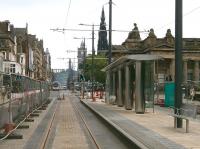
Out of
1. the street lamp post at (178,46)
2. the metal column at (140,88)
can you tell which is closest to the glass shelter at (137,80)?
the metal column at (140,88)

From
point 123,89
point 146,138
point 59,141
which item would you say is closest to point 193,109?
point 146,138

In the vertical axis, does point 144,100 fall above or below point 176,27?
below

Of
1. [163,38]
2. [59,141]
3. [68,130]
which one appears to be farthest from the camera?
[163,38]

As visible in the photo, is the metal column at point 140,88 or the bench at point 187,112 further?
the metal column at point 140,88

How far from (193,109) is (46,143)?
4912 millimetres

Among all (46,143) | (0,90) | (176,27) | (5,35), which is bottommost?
(46,143)

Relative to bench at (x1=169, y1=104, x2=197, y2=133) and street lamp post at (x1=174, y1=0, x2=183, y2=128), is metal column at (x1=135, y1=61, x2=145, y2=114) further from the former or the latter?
street lamp post at (x1=174, y1=0, x2=183, y2=128)

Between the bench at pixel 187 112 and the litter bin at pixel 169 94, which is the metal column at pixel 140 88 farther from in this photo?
the bench at pixel 187 112

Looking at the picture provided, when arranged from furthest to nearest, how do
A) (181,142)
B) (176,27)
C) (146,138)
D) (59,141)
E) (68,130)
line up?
(68,130) < (176,27) < (59,141) < (146,138) < (181,142)

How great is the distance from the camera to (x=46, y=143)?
1686cm

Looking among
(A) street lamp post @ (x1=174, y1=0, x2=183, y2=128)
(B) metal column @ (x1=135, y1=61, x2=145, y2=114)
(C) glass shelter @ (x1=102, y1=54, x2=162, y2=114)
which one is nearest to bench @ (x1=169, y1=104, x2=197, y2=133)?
(A) street lamp post @ (x1=174, y1=0, x2=183, y2=128)

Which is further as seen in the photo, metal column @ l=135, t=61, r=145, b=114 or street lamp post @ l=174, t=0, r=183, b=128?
metal column @ l=135, t=61, r=145, b=114

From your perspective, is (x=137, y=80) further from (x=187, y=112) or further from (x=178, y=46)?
(x=187, y=112)

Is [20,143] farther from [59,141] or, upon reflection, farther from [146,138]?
[146,138]
